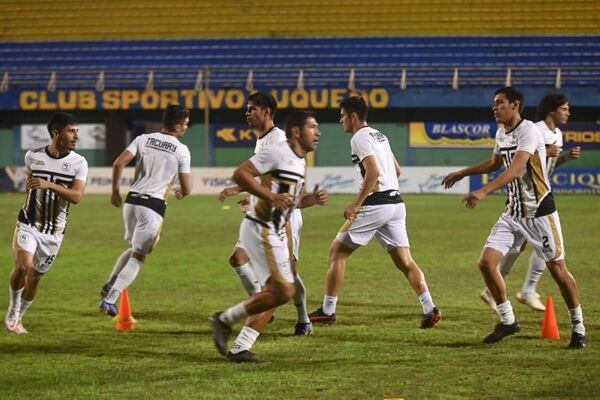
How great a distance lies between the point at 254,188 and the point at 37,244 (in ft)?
9.67

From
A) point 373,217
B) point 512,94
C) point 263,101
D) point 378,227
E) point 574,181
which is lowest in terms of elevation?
point 574,181

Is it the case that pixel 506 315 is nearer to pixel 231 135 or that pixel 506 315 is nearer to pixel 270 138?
pixel 270 138

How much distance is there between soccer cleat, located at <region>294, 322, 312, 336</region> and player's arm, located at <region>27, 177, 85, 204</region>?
2.29m

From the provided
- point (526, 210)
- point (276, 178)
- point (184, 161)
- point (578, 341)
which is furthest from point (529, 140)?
point (184, 161)

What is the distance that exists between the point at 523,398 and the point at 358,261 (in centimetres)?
947

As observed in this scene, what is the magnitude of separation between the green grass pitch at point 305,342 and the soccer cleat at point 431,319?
3.6 inches

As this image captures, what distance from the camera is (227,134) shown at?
128 feet

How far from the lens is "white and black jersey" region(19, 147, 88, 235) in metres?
9.20

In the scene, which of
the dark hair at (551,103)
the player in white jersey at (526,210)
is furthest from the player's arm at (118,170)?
the dark hair at (551,103)

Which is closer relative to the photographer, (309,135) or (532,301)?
(309,135)

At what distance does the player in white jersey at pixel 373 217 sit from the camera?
9.12m

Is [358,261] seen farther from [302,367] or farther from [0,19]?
[0,19]

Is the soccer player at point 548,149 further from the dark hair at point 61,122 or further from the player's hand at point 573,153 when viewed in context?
the dark hair at point 61,122

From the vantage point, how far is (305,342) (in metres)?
8.76
